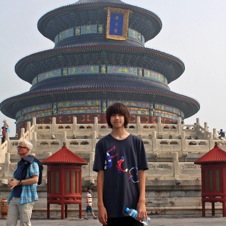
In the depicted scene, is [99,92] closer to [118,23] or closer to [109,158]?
[118,23]

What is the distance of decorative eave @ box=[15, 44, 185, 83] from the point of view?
42969mm

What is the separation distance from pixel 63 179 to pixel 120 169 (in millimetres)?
11012

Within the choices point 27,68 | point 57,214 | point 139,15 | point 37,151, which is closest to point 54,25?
point 27,68

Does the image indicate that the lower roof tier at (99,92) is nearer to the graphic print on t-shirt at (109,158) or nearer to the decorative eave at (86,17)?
the decorative eave at (86,17)

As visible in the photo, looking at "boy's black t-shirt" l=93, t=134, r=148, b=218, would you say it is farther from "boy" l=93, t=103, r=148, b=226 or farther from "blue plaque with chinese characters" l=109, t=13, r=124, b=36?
"blue plaque with chinese characters" l=109, t=13, r=124, b=36

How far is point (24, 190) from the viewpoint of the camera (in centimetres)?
758

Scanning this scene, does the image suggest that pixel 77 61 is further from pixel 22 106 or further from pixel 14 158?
pixel 14 158

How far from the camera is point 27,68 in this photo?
155ft

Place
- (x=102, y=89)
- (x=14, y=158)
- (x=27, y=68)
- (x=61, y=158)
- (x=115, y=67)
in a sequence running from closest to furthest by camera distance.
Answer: (x=61, y=158)
(x=14, y=158)
(x=102, y=89)
(x=115, y=67)
(x=27, y=68)

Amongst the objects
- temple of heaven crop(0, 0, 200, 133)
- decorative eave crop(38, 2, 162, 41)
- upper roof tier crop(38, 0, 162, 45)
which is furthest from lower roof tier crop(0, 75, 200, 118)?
decorative eave crop(38, 2, 162, 41)

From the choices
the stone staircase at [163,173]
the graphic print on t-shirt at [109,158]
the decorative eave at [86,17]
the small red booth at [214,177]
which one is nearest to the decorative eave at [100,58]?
the decorative eave at [86,17]

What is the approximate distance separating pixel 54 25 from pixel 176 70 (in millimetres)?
11538

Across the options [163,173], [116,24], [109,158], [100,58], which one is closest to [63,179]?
[163,173]

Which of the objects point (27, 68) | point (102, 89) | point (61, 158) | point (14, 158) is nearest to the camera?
point (61, 158)
